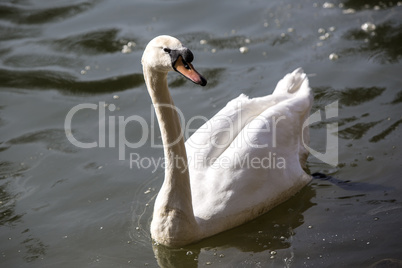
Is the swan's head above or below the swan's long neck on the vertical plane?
above

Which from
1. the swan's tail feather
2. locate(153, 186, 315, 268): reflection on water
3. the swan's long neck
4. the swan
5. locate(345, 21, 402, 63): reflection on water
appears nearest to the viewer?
the swan

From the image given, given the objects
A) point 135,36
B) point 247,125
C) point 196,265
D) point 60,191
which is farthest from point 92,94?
point 196,265

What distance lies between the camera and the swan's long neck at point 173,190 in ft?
16.8

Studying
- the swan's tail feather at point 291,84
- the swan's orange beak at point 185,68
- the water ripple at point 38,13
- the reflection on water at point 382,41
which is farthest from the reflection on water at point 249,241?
the water ripple at point 38,13

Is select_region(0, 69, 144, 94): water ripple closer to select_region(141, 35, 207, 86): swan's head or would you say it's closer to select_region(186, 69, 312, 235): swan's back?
select_region(186, 69, 312, 235): swan's back

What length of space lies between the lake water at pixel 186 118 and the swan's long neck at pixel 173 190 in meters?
0.21

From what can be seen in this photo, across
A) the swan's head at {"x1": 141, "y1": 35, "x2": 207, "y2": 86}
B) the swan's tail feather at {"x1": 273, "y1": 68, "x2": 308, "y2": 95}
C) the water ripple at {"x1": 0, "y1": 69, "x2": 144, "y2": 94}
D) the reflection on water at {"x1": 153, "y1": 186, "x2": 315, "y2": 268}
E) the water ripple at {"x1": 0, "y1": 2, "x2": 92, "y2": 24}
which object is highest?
the water ripple at {"x1": 0, "y1": 2, "x2": 92, "y2": 24}

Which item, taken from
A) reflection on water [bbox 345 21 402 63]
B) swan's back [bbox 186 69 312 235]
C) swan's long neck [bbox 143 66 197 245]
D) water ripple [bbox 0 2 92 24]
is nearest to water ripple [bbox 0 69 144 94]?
water ripple [bbox 0 2 92 24]

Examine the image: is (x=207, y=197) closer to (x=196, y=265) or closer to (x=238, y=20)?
(x=196, y=265)

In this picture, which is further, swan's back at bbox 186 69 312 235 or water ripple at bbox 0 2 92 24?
water ripple at bbox 0 2 92 24

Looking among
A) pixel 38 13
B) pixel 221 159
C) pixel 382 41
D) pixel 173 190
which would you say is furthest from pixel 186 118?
pixel 38 13

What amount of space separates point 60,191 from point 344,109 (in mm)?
3590

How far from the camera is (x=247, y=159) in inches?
223

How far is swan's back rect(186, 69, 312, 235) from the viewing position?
5.50 m
